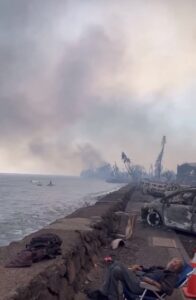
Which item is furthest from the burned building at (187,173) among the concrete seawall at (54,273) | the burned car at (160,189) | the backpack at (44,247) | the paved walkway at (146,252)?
the backpack at (44,247)

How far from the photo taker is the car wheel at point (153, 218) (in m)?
18.0

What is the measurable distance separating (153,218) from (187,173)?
115348 mm

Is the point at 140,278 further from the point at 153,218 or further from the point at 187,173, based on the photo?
the point at 187,173

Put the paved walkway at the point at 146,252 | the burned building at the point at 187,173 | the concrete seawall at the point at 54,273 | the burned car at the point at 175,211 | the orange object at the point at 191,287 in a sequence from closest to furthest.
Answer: the concrete seawall at the point at 54,273, the orange object at the point at 191,287, the paved walkway at the point at 146,252, the burned car at the point at 175,211, the burned building at the point at 187,173

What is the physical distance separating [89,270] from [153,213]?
8.25 meters

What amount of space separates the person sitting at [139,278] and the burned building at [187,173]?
11668cm

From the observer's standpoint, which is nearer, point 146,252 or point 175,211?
point 146,252

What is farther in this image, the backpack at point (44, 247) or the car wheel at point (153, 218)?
the car wheel at point (153, 218)

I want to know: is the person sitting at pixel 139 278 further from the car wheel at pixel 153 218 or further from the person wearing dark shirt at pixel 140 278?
the car wheel at pixel 153 218

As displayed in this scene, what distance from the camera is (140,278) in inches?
277

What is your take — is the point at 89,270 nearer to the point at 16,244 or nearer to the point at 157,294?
the point at 16,244

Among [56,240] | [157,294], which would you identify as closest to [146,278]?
[157,294]

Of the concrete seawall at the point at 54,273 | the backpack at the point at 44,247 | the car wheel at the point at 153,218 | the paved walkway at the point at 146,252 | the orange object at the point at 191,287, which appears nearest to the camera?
the concrete seawall at the point at 54,273

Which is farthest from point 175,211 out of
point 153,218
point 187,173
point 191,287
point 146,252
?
point 187,173
